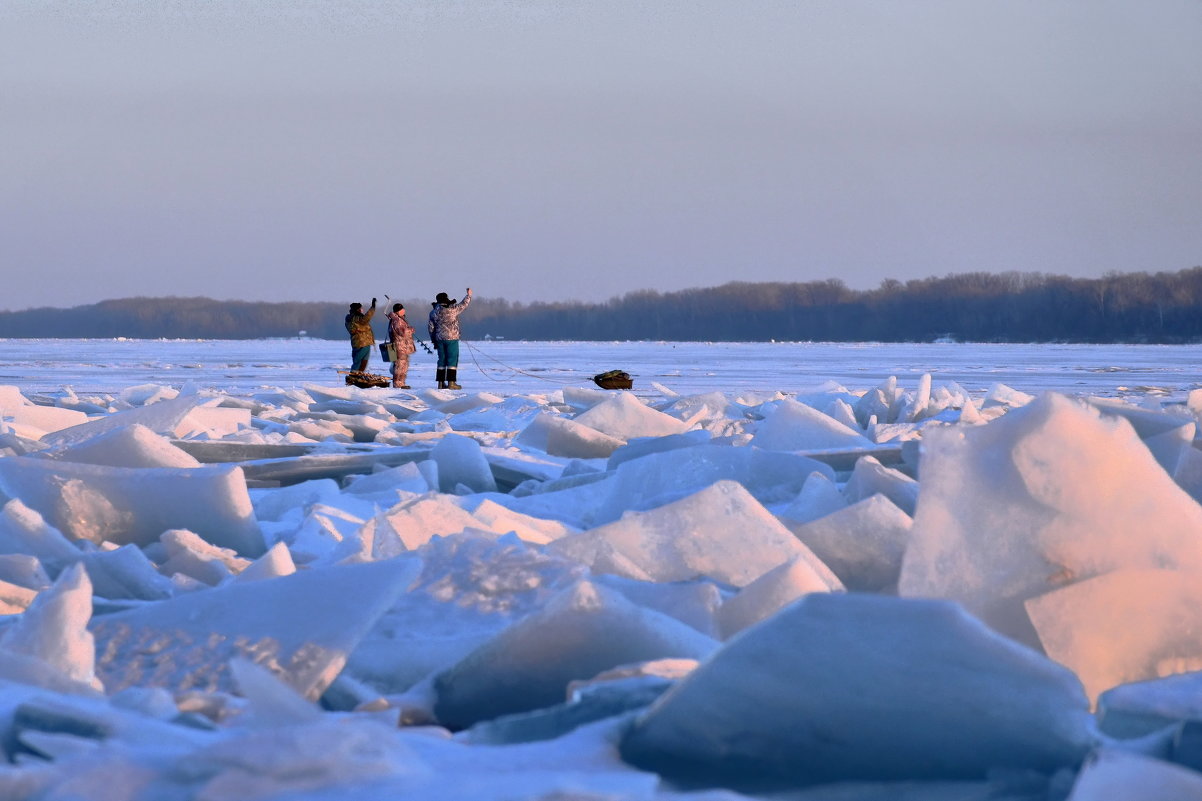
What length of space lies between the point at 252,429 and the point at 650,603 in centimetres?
438

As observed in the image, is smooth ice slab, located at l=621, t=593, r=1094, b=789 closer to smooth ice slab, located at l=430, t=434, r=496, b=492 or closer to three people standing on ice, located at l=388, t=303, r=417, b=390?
smooth ice slab, located at l=430, t=434, r=496, b=492

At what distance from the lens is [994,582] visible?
1360mm

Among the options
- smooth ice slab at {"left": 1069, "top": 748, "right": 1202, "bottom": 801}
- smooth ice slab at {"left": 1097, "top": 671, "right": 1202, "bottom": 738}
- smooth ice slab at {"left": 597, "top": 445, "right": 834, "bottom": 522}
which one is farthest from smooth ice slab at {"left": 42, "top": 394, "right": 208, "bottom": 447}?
smooth ice slab at {"left": 1069, "top": 748, "right": 1202, "bottom": 801}

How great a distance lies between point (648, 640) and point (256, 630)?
435 mm

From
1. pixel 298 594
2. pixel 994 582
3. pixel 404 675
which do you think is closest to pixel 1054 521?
pixel 994 582

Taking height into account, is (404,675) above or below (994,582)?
below

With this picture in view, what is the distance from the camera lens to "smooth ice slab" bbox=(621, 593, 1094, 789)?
0.94 metres

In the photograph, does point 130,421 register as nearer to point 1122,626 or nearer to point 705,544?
point 705,544

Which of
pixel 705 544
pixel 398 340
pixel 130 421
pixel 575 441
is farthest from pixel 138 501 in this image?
pixel 398 340

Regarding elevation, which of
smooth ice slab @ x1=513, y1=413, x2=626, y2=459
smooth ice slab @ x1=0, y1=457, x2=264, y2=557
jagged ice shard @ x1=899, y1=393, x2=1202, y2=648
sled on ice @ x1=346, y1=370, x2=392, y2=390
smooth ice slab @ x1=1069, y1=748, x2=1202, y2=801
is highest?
jagged ice shard @ x1=899, y1=393, x2=1202, y2=648

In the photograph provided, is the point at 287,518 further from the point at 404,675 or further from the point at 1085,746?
the point at 1085,746

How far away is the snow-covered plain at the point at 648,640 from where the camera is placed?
90 cm

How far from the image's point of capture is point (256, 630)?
135cm

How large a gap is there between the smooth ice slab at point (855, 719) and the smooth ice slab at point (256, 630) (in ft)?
1.45
